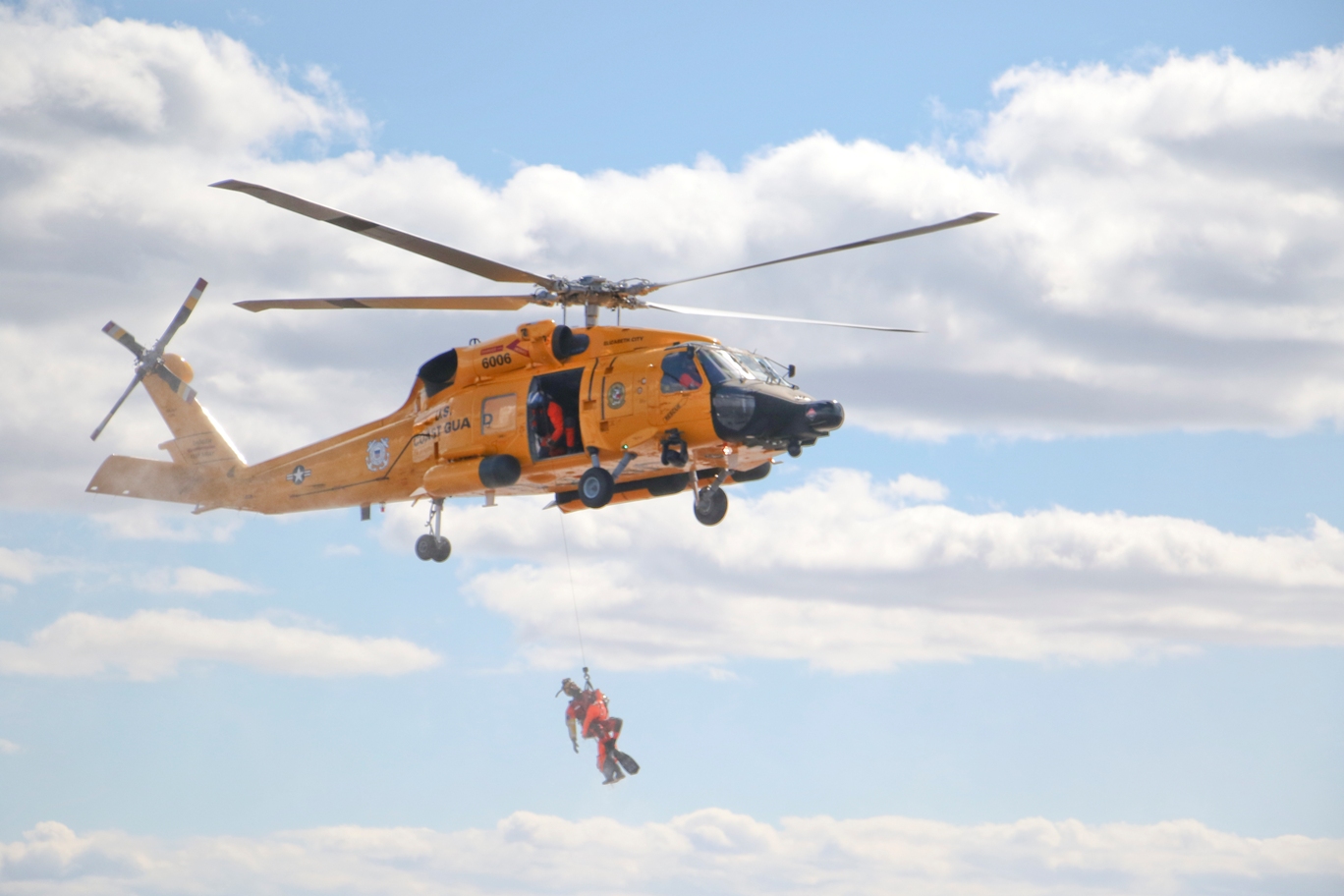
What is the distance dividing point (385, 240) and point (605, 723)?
15287mm

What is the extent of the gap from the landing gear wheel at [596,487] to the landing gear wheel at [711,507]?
73.6 inches

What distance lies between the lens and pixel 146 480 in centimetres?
3750

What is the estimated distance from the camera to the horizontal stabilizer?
3688 cm

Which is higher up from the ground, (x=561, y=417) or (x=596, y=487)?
(x=561, y=417)

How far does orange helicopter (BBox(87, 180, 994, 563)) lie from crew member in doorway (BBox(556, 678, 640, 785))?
631 cm

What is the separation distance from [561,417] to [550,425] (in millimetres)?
336

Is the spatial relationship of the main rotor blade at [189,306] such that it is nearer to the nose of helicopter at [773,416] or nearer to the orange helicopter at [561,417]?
the orange helicopter at [561,417]

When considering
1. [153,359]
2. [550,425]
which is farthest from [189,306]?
[550,425]

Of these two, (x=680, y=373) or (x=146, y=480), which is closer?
(x=680, y=373)

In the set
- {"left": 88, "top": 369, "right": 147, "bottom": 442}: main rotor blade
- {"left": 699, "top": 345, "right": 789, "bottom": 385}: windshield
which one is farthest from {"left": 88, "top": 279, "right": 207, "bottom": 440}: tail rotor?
{"left": 699, "top": 345, "right": 789, "bottom": 385}: windshield

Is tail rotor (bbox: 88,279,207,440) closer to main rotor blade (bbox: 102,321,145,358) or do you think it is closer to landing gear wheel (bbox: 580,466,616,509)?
main rotor blade (bbox: 102,321,145,358)

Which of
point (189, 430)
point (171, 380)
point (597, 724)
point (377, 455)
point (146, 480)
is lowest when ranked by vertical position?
point (597, 724)

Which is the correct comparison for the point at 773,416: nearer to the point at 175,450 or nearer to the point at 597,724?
the point at 597,724

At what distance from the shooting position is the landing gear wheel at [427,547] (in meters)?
33.1
